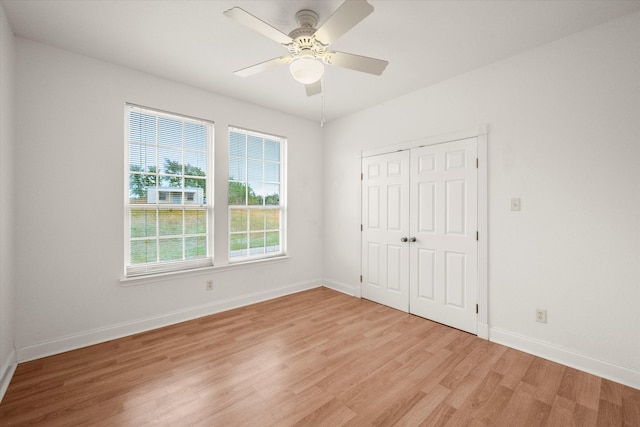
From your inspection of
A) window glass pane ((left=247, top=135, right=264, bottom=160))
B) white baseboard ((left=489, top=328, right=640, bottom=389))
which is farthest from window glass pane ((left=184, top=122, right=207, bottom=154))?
white baseboard ((left=489, top=328, right=640, bottom=389))

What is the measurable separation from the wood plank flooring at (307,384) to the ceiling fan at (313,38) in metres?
2.31

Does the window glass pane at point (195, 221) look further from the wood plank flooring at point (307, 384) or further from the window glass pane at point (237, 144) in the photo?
the wood plank flooring at point (307, 384)

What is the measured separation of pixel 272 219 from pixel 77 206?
Answer: 233cm

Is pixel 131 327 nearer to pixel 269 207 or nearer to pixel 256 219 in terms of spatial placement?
pixel 256 219

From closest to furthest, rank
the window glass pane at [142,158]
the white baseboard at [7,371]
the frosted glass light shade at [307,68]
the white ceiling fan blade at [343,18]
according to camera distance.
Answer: the white ceiling fan blade at [343,18] < the frosted glass light shade at [307,68] < the white baseboard at [7,371] < the window glass pane at [142,158]

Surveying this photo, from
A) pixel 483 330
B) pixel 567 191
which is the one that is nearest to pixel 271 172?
pixel 483 330

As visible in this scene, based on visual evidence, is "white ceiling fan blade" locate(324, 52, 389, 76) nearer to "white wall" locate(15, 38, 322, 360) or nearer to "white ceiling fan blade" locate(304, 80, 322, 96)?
"white ceiling fan blade" locate(304, 80, 322, 96)

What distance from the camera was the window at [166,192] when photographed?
3051mm

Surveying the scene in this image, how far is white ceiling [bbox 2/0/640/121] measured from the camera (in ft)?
6.77

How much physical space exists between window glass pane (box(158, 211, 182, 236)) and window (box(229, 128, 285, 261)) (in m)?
0.67

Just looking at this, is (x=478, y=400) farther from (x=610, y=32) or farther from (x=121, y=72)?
(x=121, y=72)

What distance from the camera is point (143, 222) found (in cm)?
311

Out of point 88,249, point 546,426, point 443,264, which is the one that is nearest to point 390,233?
point 443,264

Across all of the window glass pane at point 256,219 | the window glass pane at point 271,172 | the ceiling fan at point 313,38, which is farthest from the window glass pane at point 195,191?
the ceiling fan at point 313,38
